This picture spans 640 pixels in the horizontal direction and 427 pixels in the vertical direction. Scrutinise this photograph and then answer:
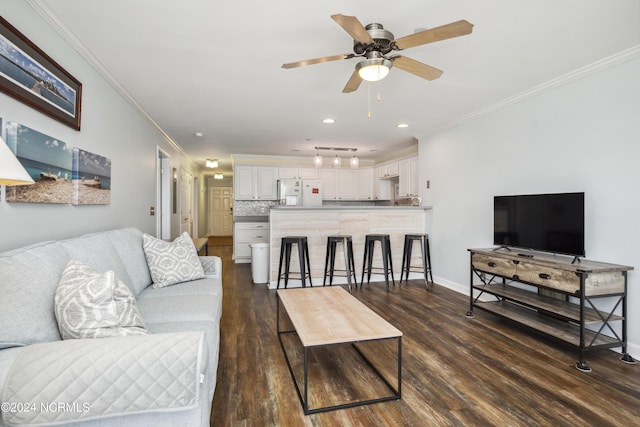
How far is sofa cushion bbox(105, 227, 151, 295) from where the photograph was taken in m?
2.38

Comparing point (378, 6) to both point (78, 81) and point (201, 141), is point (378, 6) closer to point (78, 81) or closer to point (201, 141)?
point (78, 81)

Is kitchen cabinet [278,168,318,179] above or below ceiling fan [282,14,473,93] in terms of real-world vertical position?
below

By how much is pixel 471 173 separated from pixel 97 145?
422cm

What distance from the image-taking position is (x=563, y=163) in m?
3.04

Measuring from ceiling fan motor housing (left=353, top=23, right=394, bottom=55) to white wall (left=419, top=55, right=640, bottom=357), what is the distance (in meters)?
2.06

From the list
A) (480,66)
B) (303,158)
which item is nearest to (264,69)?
(480,66)

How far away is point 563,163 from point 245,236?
5.72 meters

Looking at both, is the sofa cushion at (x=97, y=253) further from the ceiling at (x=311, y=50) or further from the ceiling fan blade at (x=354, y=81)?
the ceiling fan blade at (x=354, y=81)

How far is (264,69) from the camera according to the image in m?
2.84

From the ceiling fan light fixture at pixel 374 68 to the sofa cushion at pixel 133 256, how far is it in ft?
7.24

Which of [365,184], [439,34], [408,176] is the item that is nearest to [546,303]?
[439,34]

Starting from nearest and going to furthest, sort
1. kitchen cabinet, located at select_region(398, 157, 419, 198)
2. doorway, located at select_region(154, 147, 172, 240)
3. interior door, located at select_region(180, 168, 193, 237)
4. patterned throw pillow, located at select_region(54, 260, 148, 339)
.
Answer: patterned throw pillow, located at select_region(54, 260, 148, 339) → doorway, located at select_region(154, 147, 172, 240) → kitchen cabinet, located at select_region(398, 157, 419, 198) → interior door, located at select_region(180, 168, 193, 237)

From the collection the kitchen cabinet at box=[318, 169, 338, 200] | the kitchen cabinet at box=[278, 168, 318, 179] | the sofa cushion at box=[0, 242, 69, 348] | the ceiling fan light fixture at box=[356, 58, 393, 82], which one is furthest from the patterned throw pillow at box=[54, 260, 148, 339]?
the kitchen cabinet at box=[318, 169, 338, 200]

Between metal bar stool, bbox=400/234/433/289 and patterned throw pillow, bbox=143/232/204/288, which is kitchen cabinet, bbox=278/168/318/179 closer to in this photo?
metal bar stool, bbox=400/234/433/289
